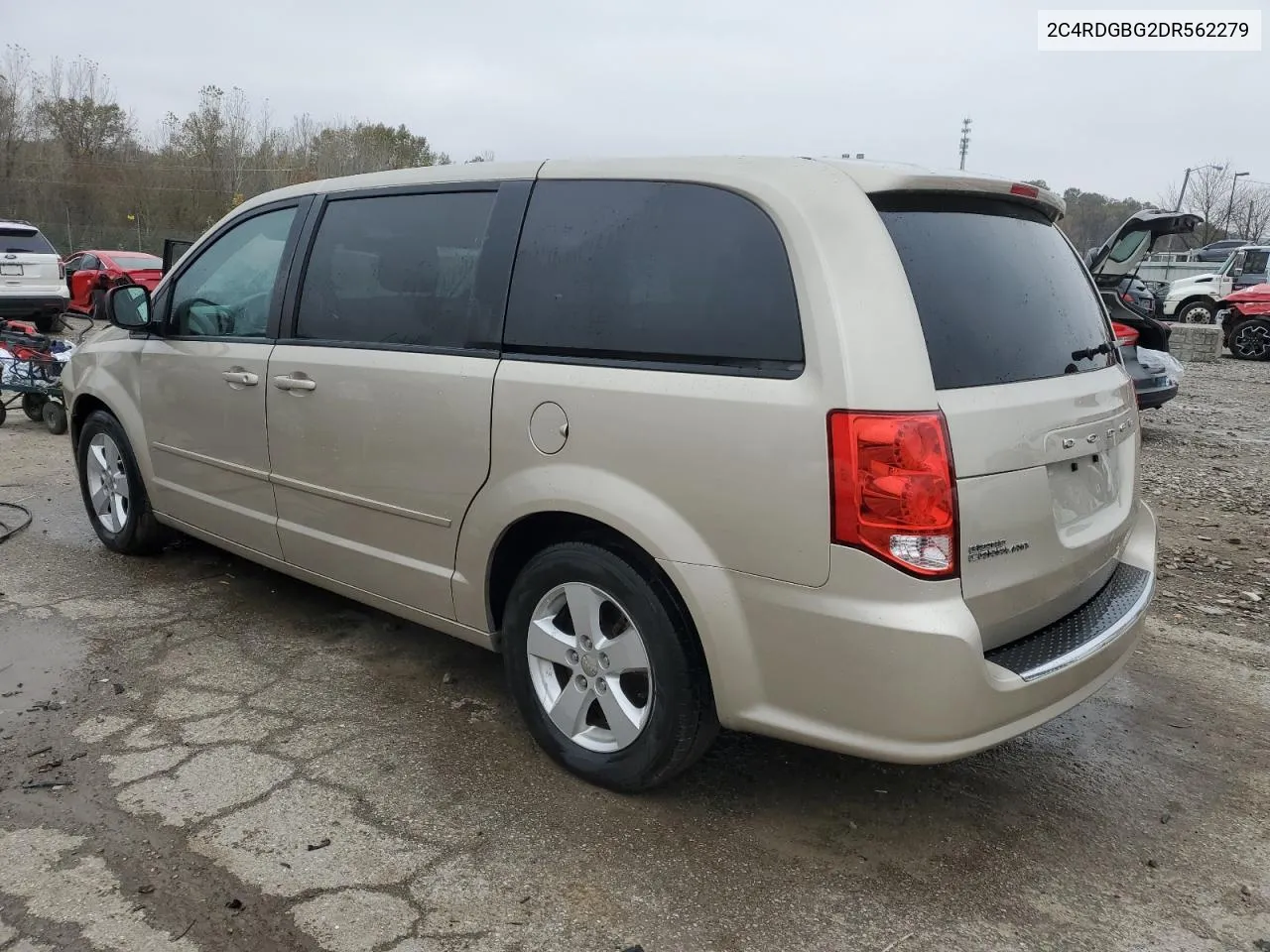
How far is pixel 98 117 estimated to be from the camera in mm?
40688

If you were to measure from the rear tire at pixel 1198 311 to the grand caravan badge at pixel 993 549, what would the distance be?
69.8ft

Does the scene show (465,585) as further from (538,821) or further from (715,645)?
(715,645)

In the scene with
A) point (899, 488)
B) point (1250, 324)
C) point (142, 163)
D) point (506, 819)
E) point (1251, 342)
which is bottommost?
point (1251, 342)

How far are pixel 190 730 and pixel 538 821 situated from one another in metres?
1.30

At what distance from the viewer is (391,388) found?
3221 millimetres

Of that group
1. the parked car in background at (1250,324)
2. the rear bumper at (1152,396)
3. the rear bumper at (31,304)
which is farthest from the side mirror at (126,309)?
the parked car in background at (1250,324)

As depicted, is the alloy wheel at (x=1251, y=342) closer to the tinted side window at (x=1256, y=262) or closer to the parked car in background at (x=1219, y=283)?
the parked car in background at (x=1219, y=283)

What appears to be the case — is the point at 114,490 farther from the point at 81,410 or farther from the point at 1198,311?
the point at 1198,311

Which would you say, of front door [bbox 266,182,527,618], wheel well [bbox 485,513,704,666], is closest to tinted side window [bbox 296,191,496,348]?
front door [bbox 266,182,527,618]

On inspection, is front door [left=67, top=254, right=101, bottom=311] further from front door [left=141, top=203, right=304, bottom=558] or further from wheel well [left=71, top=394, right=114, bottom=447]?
front door [left=141, top=203, right=304, bottom=558]

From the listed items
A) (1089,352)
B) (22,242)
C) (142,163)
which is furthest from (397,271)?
(142,163)

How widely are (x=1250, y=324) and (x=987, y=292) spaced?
17424 millimetres

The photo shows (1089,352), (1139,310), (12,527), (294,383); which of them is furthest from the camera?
(1139,310)

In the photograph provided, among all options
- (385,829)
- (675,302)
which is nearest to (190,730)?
(385,829)
